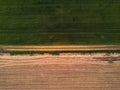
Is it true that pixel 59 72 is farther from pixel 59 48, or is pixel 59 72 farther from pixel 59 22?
pixel 59 22

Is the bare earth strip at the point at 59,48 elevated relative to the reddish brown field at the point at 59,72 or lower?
elevated

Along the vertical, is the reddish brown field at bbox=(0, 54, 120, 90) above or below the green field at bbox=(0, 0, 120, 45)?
below

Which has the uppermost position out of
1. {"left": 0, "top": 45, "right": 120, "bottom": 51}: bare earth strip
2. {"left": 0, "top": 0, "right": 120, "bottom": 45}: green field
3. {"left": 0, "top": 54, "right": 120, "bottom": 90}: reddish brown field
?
{"left": 0, "top": 0, "right": 120, "bottom": 45}: green field

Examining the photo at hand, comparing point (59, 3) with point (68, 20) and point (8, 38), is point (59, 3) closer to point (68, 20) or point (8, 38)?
point (68, 20)

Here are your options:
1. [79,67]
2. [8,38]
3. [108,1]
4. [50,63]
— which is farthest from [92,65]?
[8,38]

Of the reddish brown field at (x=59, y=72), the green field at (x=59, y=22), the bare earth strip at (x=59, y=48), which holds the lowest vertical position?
the reddish brown field at (x=59, y=72)
